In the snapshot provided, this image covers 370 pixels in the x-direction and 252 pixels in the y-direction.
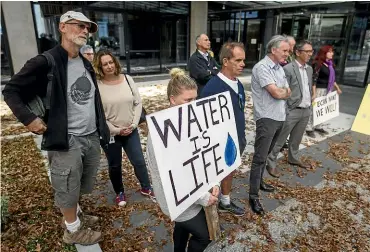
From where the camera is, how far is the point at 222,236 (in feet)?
8.55

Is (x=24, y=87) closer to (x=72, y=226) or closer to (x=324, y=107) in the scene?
(x=72, y=226)

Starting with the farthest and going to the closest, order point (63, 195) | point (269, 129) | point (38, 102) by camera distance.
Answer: point (269, 129)
point (63, 195)
point (38, 102)

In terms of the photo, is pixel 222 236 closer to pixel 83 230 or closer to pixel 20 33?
pixel 83 230

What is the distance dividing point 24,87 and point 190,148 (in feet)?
4.28

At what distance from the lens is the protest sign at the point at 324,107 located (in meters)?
4.81

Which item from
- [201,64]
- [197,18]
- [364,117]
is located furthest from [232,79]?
[197,18]

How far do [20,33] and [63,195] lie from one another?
8.36 metres

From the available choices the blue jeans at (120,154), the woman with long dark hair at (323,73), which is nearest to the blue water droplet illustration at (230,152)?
the blue jeans at (120,154)

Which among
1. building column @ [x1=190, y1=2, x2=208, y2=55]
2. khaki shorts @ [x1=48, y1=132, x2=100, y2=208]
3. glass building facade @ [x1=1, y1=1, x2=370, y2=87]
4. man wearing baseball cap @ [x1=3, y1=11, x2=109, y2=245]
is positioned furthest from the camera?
building column @ [x1=190, y1=2, x2=208, y2=55]

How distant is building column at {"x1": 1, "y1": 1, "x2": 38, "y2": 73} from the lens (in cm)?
815

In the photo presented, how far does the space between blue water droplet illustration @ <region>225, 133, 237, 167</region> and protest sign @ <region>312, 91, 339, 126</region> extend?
3298mm

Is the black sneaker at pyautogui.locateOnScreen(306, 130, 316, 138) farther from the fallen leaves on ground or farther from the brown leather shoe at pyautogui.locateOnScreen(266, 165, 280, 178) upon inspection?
the fallen leaves on ground

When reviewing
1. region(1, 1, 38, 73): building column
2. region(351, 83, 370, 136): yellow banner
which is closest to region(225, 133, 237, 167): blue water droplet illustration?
region(351, 83, 370, 136): yellow banner

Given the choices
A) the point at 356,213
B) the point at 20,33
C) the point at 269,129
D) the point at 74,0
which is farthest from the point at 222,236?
the point at 74,0
